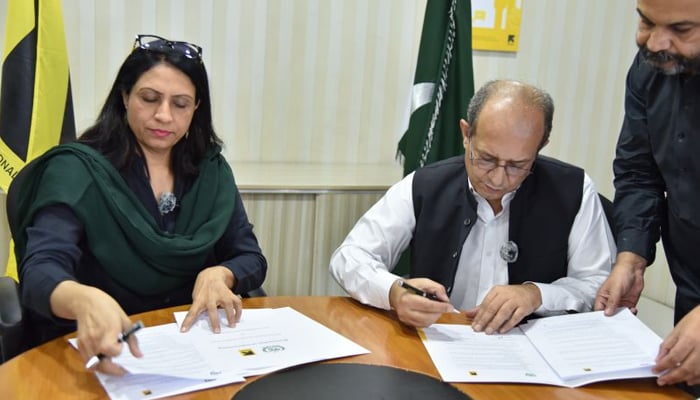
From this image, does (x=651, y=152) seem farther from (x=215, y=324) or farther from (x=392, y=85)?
(x=392, y=85)

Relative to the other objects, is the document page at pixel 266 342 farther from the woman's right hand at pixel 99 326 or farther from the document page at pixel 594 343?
the document page at pixel 594 343

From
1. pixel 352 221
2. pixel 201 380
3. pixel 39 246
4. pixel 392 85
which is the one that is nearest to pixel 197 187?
pixel 39 246

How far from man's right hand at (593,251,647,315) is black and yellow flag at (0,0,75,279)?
2076mm

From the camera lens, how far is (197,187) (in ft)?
6.31

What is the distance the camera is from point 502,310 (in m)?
1.59

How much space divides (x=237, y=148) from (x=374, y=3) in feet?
3.38

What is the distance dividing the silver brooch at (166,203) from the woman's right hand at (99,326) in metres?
0.56

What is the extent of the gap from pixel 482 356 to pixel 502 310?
180mm

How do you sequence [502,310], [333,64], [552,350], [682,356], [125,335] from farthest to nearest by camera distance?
[333,64] → [502,310] → [552,350] → [682,356] → [125,335]

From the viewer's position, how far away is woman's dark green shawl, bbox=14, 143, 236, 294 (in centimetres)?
168

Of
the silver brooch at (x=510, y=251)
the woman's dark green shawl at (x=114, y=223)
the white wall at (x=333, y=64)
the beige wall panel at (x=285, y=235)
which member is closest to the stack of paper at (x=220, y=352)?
the woman's dark green shawl at (x=114, y=223)

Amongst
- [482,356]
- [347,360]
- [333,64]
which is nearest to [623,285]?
[482,356]

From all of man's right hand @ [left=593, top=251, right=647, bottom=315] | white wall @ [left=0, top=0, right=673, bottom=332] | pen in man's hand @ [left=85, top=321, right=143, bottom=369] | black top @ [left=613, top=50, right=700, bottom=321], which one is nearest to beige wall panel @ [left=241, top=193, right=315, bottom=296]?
white wall @ [left=0, top=0, right=673, bottom=332]

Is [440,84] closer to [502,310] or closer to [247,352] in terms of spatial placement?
[502,310]
